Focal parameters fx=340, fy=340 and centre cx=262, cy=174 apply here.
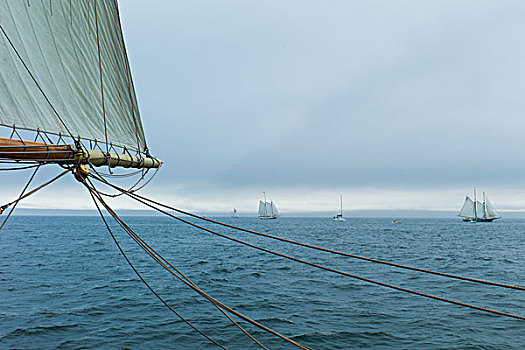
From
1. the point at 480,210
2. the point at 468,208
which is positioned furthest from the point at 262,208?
the point at 480,210

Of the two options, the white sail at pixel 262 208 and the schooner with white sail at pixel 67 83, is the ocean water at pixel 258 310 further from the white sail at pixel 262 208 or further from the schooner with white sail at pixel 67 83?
the white sail at pixel 262 208

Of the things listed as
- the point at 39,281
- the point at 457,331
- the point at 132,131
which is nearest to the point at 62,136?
the point at 132,131

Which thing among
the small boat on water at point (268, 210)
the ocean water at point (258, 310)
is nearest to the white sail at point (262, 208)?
the small boat on water at point (268, 210)

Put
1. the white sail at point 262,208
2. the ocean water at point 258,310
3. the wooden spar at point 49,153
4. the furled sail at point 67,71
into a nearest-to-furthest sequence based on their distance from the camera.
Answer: the wooden spar at point 49,153, the furled sail at point 67,71, the ocean water at point 258,310, the white sail at point 262,208

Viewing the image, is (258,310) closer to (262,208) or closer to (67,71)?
(67,71)

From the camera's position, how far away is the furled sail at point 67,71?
5.96 metres

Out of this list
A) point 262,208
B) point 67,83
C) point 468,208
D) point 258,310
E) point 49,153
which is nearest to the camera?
point 49,153

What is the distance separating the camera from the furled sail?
5.96 m

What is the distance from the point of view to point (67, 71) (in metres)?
6.85

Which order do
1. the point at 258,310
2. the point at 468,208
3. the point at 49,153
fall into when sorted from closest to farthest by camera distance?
the point at 49,153 → the point at 258,310 → the point at 468,208

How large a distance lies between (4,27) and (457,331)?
16.9m

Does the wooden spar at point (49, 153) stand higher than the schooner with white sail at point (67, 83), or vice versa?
the schooner with white sail at point (67, 83)

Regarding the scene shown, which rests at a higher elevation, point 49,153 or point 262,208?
point 262,208

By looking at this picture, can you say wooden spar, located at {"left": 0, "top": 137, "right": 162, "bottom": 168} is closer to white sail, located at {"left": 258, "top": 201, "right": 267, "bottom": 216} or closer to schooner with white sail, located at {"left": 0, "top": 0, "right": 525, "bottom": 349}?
schooner with white sail, located at {"left": 0, "top": 0, "right": 525, "bottom": 349}
